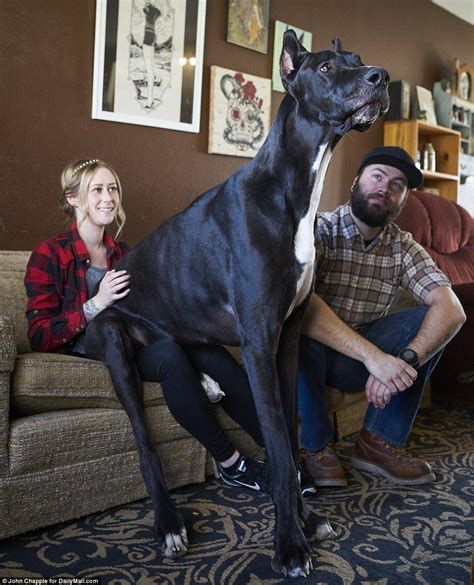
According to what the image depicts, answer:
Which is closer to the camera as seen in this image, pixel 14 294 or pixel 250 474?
pixel 250 474

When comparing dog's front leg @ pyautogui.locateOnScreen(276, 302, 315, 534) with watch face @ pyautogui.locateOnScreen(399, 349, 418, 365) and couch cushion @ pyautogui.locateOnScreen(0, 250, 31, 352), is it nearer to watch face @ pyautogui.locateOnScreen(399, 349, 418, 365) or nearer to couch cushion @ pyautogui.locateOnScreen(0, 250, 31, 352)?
watch face @ pyautogui.locateOnScreen(399, 349, 418, 365)

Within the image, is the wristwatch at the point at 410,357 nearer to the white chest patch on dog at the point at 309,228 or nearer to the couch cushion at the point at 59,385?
the white chest patch on dog at the point at 309,228

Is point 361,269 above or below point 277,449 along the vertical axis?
above

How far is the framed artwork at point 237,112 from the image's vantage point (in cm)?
354

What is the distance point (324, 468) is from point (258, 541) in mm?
478

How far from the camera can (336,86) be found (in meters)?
1.49

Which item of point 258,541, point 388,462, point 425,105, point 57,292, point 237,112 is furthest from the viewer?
point 425,105

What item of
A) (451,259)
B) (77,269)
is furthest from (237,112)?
(77,269)

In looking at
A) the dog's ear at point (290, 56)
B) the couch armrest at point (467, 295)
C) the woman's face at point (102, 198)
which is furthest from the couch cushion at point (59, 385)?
the couch armrest at point (467, 295)

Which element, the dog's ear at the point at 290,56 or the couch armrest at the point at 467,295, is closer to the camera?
the dog's ear at the point at 290,56

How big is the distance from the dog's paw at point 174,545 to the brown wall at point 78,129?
165cm

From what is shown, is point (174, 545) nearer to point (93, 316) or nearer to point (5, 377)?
point (5, 377)

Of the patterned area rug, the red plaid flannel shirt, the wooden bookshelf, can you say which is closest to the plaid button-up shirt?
the patterned area rug

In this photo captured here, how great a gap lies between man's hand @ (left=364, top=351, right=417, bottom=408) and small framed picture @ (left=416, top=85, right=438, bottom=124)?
3.50m
